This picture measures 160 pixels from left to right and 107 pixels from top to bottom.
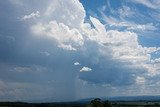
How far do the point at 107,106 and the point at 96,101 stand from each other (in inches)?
263

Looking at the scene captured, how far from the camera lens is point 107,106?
4658 inches

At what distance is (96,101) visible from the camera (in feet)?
374
